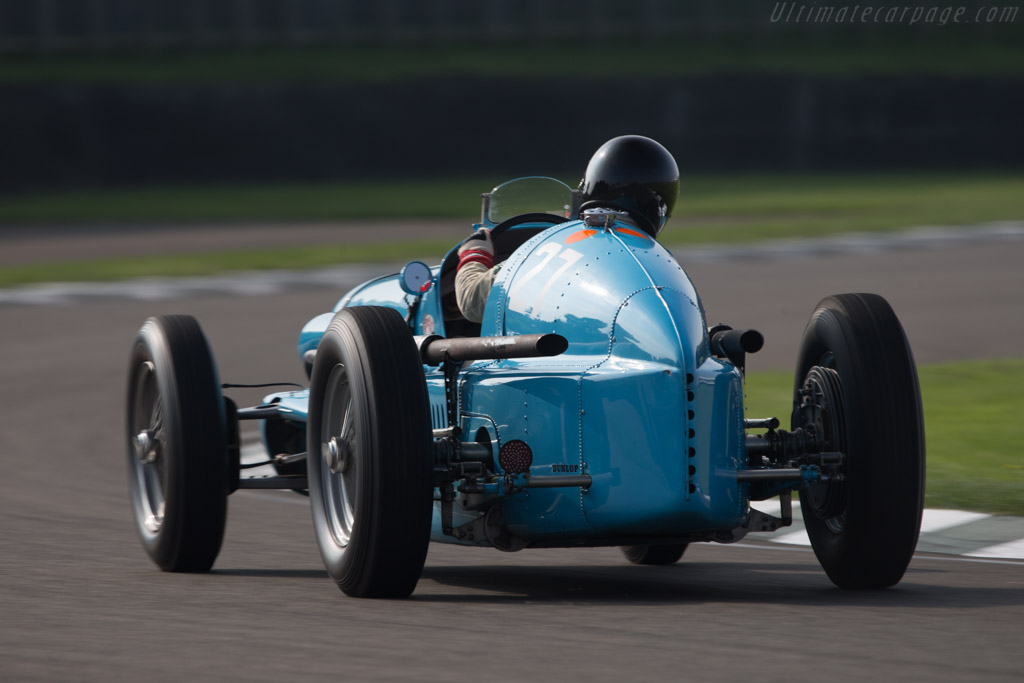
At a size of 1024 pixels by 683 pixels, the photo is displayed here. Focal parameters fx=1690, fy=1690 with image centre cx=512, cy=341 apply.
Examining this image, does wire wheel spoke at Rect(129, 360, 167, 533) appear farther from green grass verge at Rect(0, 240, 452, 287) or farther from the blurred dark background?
the blurred dark background

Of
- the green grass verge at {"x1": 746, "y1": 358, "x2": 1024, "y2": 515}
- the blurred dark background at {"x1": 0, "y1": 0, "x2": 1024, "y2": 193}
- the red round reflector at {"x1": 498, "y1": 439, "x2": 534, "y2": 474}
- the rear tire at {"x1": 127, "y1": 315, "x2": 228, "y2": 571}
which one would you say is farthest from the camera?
the blurred dark background at {"x1": 0, "y1": 0, "x2": 1024, "y2": 193}

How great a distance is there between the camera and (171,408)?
7227 millimetres

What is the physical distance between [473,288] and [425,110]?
113ft

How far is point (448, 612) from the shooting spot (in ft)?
19.6

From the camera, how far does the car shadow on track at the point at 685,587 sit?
6.12 metres

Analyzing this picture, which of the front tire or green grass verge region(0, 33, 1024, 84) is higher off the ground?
green grass verge region(0, 33, 1024, 84)

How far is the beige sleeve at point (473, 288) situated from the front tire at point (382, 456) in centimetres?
69

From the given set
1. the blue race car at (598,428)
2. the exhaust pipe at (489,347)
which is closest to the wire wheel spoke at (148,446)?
the blue race car at (598,428)

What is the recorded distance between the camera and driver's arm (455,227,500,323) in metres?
7.00

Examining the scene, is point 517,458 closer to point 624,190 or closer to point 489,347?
point 489,347

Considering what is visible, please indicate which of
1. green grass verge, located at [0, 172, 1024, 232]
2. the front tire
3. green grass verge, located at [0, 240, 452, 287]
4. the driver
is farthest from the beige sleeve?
green grass verge, located at [0, 172, 1024, 232]

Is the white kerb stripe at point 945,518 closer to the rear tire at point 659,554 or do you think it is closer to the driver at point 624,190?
the rear tire at point 659,554

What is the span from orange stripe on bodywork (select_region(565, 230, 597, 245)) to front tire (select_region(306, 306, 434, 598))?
31.8 inches

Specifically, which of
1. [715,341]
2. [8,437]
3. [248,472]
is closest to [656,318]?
[715,341]
